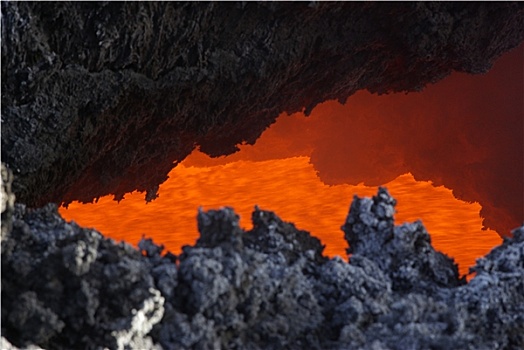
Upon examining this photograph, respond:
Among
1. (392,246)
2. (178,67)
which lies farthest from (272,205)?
(392,246)

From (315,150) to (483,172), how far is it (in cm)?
146

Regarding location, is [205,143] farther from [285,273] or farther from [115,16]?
[285,273]

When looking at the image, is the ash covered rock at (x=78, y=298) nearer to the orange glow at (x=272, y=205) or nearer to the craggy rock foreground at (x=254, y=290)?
the craggy rock foreground at (x=254, y=290)

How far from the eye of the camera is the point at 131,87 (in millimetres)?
2219

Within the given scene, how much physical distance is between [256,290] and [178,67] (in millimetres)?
1086

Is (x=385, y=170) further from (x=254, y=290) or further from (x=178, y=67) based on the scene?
(x=254, y=290)

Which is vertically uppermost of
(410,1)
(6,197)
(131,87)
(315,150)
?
(315,150)

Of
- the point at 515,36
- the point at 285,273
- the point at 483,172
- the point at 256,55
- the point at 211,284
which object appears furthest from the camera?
the point at 483,172

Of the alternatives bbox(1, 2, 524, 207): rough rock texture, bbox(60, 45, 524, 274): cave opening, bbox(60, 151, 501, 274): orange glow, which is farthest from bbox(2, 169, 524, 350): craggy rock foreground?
bbox(60, 151, 501, 274): orange glow

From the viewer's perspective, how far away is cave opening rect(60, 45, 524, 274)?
4.39 metres

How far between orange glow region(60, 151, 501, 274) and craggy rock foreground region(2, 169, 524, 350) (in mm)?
4212

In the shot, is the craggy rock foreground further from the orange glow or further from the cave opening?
the orange glow

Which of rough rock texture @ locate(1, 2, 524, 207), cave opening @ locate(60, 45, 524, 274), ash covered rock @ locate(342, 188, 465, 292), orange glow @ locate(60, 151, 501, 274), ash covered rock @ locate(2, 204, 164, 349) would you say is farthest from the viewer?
orange glow @ locate(60, 151, 501, 274)

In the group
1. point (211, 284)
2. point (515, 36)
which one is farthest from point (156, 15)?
point (515, 36)
